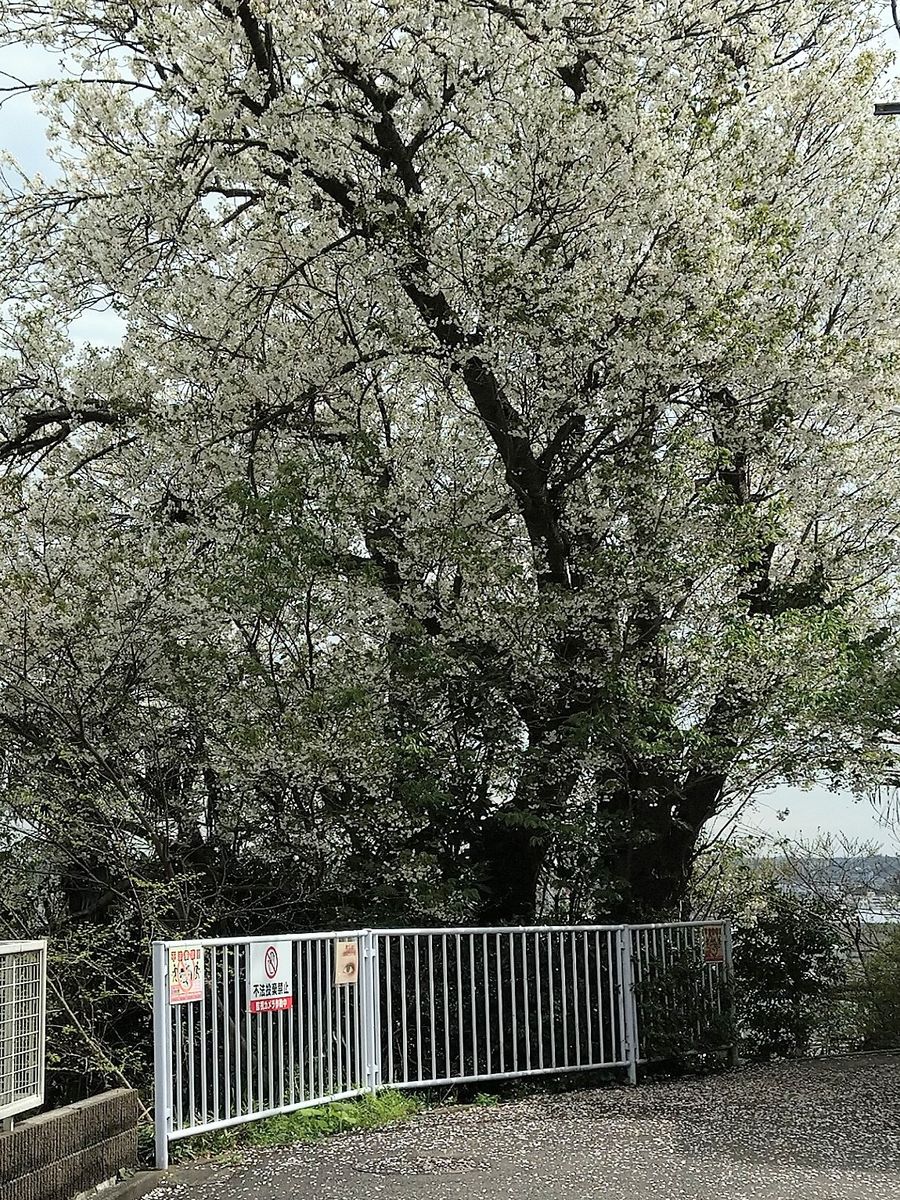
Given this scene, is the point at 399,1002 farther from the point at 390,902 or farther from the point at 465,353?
the point at 465,353

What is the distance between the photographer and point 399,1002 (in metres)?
9.11

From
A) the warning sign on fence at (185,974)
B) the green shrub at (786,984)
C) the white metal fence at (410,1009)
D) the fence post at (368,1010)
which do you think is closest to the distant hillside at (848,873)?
the green shrub at (786,984)

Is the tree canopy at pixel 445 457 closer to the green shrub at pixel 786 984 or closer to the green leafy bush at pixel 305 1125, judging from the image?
the green shrub at pixel 786 984

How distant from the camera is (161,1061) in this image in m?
6.46

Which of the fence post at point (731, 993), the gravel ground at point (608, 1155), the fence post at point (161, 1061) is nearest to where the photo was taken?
the gravel ground at point (608, 1155)

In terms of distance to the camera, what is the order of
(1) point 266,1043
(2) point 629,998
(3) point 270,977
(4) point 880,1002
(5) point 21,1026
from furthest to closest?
1. (4) point 880,1002
2. (2) point 629,998
3. (1) point 266,1043
4. (3) point 270,977
5. (5) point 21,1026

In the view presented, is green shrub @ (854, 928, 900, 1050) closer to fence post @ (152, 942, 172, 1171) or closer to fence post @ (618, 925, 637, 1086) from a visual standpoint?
fence post @ (618, 925, 637, 1086)

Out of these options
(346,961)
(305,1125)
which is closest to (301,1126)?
(305,1125)

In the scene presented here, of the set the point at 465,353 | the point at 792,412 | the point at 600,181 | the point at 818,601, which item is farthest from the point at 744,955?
the point at 600,181

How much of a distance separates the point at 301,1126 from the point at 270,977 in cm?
91

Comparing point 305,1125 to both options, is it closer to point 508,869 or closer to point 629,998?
point 629,998

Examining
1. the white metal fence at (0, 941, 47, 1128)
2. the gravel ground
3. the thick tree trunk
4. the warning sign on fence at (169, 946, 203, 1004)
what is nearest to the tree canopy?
the thick tree trunk

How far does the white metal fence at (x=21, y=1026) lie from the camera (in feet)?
17.5

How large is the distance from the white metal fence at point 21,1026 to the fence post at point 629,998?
551 centimetres
